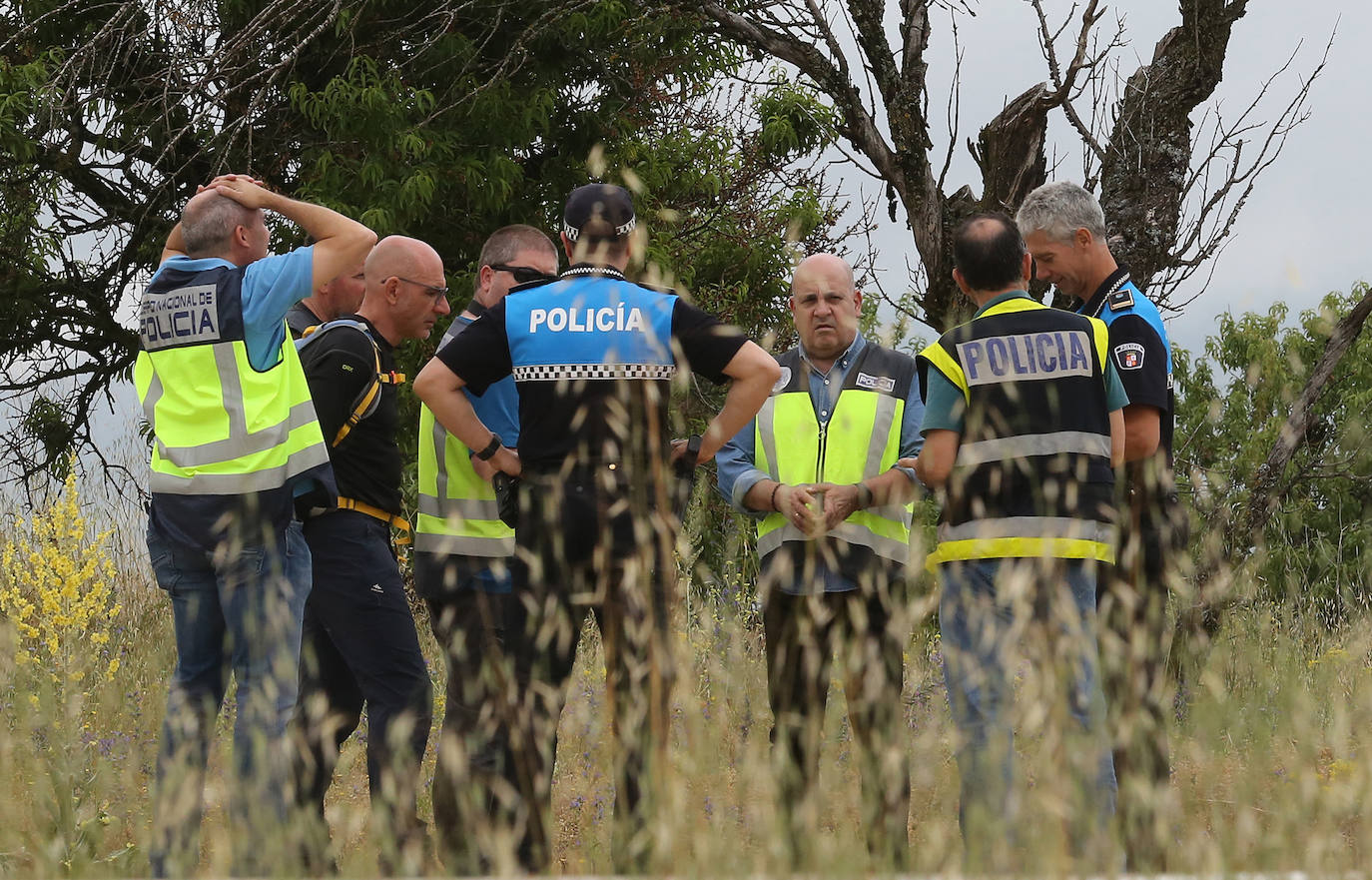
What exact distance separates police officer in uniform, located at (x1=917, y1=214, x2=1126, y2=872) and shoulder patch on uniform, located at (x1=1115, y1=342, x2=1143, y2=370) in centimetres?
22

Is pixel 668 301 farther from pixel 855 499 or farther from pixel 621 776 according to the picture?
pixel 621 776

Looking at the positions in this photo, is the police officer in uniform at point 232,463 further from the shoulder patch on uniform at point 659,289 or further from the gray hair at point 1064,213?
the gray hair at point 1064,213

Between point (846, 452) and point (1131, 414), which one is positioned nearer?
point (1131, 414)

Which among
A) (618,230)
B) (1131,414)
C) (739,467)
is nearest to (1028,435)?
(1131,414)

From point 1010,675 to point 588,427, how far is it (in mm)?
1357

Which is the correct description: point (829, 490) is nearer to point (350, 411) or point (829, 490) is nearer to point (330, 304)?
point (350, 411)

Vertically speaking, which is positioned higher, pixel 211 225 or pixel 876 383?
pixel 211 225

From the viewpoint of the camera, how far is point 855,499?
4.12 meters

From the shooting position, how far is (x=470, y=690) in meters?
3.90

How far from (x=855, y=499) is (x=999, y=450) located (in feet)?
1.97

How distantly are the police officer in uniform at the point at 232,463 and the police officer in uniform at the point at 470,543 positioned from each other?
1.58 feet

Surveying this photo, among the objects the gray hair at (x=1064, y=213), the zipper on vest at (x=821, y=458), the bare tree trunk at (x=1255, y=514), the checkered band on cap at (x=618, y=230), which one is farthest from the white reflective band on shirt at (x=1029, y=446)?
the bare tree trunk at (x=1255, y=514)

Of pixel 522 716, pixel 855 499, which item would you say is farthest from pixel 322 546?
pixel 855 499

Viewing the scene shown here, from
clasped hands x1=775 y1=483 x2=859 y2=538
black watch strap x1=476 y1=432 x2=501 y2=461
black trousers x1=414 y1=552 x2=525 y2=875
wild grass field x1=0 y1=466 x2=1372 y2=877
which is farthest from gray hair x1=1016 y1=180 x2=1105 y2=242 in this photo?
black trousers x1=414 y1=552 x2=525 y2=875
